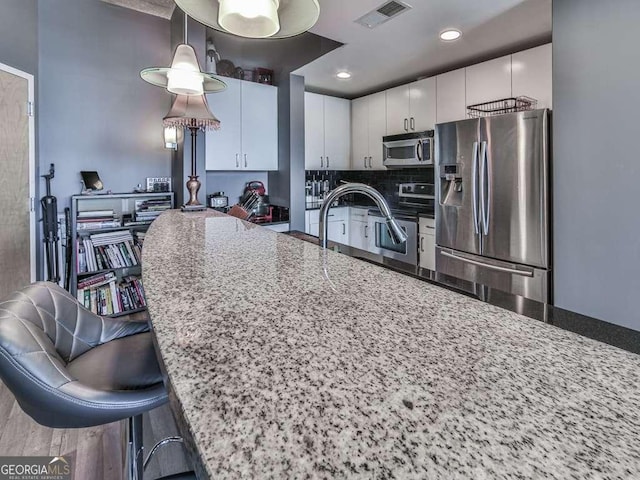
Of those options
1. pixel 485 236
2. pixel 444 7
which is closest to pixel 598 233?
pixel 485 236

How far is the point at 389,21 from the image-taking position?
2615 mm

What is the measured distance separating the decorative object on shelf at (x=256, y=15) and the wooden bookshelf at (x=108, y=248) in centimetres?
236

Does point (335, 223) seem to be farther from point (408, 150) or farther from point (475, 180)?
point (475, 180)

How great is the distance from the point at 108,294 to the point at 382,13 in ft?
10.6

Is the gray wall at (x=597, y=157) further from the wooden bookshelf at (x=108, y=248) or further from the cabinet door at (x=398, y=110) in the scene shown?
the wooden bookshelf at (x=108, y=248)

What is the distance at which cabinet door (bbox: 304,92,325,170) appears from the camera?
14.7ft

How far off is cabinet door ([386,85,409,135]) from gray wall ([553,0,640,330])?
201cm

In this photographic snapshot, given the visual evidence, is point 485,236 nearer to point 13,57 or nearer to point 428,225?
point 428,225

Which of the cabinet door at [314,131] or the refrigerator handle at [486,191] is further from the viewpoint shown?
the cabinet door at [314,131]

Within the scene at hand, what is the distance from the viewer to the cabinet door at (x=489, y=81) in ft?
10.3

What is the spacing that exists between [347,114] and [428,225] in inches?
84.0

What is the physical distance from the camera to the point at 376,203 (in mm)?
1237

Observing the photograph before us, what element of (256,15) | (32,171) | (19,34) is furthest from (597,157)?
(19,34)
